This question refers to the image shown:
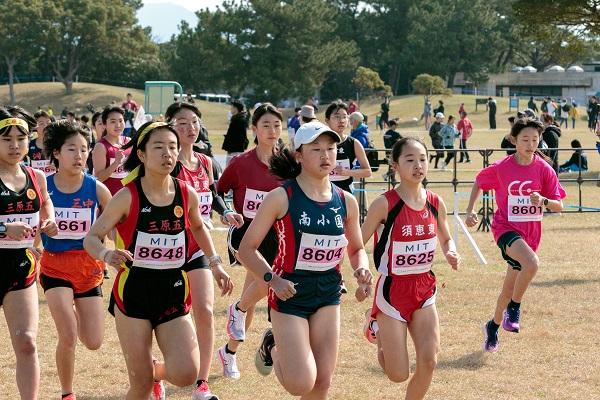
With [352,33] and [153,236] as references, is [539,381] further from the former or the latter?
[352,33]

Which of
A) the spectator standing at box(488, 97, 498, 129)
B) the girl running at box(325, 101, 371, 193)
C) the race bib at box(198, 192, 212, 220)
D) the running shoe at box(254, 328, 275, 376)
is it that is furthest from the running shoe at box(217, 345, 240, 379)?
the spectator standing at box(488, 97, 498, 129)

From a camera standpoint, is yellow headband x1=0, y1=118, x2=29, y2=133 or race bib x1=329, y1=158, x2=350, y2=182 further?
race bib x1=329, y1=158, x2=350, y2=182

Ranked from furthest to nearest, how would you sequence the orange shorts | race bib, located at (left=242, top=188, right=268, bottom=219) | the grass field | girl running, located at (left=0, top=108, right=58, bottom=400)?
race bib, located at (left=242, top=188, right=268, bottom=219), the grass field, the orange shorts, girl running, located at (left=0, top=108, right=58, bottom=400)

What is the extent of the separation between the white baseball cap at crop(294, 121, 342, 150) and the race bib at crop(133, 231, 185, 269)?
0.91 metres

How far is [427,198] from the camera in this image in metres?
6.87

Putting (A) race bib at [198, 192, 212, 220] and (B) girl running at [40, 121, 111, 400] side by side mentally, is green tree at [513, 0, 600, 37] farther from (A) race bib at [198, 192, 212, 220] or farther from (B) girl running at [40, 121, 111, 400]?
(B) girl running at [40, 121, 111, 400]

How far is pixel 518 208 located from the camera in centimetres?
919

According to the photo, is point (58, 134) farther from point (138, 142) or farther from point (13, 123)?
point (138, 142)

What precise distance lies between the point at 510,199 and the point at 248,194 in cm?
241

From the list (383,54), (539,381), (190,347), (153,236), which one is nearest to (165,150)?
(153,236)

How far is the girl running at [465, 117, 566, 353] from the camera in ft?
29.6

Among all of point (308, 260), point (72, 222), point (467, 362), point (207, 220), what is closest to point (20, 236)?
point (72, 222)

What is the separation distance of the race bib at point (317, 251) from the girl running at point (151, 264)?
57 cm

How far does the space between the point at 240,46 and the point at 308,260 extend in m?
71.0
